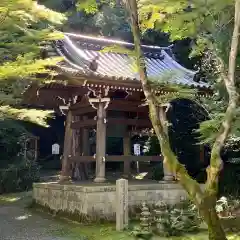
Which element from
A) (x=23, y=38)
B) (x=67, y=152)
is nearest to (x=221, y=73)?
(x=23, y=38)

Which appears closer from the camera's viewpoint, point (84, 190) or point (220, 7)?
point (220, 7)

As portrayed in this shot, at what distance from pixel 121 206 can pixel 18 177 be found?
11215 mm

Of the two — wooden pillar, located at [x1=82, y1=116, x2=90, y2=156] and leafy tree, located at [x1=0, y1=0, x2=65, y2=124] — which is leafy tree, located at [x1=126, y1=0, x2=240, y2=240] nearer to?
leafy tree, located at [x1=0, y1=0, x2=65, y2=124]

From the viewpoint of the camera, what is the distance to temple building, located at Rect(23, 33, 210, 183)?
10.4m

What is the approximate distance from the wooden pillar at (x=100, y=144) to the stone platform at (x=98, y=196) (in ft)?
1.30

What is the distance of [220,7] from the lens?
242 inches

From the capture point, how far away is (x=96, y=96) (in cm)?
1102

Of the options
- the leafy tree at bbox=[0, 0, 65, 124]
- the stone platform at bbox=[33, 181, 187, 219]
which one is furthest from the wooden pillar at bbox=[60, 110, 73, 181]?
the leafy tree at bbox=[0, 0, 65, 124]

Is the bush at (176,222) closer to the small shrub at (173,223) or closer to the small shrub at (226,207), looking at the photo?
the small shrub at (173,223)

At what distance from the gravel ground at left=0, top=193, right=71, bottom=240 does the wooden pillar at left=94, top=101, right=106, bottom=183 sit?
1765mm

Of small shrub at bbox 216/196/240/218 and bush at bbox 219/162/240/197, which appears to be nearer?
small shrub at bbox 216/196/240/218

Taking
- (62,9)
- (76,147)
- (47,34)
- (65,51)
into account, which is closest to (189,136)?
(76,147)

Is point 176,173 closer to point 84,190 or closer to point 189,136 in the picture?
point 84,190

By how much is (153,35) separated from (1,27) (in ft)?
49.0
